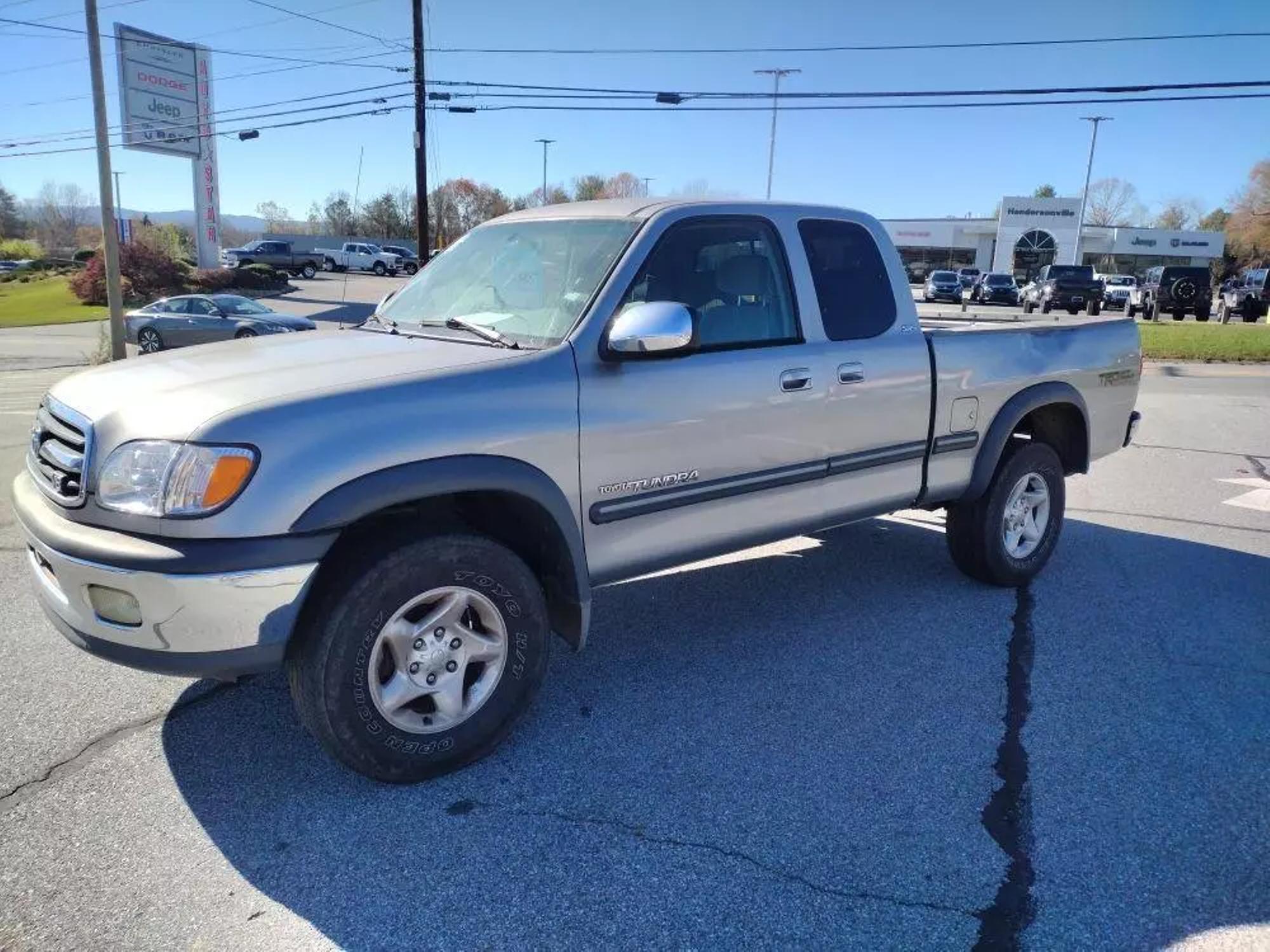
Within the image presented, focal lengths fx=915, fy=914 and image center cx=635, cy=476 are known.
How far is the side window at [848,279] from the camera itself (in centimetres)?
419

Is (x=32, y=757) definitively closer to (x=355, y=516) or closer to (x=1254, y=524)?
(x=355, y=516)

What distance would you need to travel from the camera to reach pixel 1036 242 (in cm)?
6500

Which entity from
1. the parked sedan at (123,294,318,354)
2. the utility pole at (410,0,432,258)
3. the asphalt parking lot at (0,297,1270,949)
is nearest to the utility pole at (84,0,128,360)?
the parked sedan at (123,294,318,354)

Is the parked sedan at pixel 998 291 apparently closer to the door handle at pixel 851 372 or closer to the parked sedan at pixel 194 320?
the parked sedan at pixel 194 320

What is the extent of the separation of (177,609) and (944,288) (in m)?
47.1

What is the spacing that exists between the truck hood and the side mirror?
0.34m

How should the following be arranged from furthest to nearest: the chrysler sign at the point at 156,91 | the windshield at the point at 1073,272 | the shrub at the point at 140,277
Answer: the chrysler sign at the point at 156,91 < the shrub at the point at 140,277 < the windshield at the point at 1073,272

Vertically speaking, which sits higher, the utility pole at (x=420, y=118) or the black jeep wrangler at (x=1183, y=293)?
the utility pole at (x=420, y=118)

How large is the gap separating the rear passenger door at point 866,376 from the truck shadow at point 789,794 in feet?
2.60

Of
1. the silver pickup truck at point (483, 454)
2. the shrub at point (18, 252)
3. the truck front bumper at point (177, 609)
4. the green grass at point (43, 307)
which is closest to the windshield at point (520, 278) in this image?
the silver pickup truck at point (483, 454)

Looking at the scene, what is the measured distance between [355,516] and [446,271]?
187 cm

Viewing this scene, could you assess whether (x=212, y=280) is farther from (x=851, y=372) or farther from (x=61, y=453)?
(x=851, y=372)

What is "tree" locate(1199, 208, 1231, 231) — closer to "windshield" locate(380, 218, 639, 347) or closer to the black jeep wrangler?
the black jeep wrangler

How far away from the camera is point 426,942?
244 centimetres
